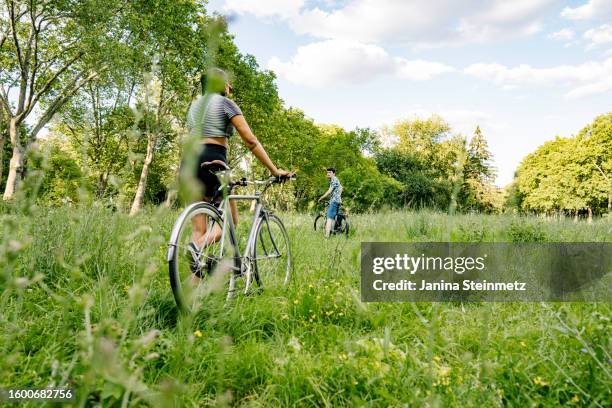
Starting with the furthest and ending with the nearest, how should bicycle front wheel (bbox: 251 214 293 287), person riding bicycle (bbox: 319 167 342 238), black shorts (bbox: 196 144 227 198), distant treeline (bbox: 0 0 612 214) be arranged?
1. person riding bicycle (bbox: 319 167 342 238)
2. distant treeline (bbox: 0 0 612 214)
3. bicycle front wheel (bbox: 251 214 293 287)
4. black shorts (bbox: 196 144 227 198)

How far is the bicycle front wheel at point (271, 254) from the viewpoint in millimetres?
3682

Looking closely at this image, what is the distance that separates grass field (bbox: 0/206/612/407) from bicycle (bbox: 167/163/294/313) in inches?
8.2

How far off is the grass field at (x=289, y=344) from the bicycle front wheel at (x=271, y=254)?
26cm

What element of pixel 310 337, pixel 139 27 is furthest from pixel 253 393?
pixel 139 27

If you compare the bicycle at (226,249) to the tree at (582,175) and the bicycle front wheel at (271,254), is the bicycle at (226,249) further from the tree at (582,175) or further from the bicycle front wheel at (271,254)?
the tree at (582,175)

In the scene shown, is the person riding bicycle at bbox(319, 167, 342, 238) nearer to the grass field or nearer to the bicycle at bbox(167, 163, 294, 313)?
the bicycle at bbox(167, 163, 294, 313)

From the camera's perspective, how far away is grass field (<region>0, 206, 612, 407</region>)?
68.4 inches

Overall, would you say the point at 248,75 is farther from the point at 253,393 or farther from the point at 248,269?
the point at 253,393

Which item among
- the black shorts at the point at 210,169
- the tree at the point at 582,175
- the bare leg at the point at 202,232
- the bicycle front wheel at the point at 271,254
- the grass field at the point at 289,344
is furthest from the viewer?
the tree at the point at 582,175

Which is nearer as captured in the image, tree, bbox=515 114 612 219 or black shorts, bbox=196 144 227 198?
black shorts, bbox=196 144 227 198

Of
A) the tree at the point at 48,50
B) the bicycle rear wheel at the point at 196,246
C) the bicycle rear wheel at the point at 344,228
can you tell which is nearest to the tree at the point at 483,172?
the bicycle rear wheel at the point at 196,246

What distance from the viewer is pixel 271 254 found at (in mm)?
4004

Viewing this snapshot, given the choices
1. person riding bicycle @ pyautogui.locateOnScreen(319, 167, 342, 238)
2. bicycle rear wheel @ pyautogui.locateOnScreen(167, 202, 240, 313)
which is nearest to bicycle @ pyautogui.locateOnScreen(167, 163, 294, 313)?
bicycle rear wheel @ pyautogui.locateOnScreen(167, 202, 240, 313)

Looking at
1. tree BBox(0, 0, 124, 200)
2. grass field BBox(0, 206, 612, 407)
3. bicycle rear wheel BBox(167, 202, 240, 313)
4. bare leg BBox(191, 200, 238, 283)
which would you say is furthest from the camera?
tree BBox(0, 0, 124, 200)
